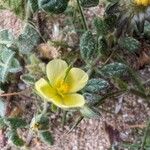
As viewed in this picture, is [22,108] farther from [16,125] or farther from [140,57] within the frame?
[140,57]

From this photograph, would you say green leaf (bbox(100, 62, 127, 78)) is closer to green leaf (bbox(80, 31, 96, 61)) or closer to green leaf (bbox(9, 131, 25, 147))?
green leaf (bbox(80, 31, 96, 61))

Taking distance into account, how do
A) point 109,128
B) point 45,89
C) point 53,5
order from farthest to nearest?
1. point 109,128
2. point 53,5
3. point 45,89

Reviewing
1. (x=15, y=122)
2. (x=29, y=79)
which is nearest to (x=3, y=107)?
(x=15, y=122)

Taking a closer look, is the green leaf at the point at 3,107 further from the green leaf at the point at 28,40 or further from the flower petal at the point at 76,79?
the flower petal at the point at 76,79

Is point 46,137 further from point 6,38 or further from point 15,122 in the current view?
point 6,38

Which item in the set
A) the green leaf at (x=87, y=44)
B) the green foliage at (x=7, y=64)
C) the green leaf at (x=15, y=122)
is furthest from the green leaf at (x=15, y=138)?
the green leaf at (x=87, y=44)
